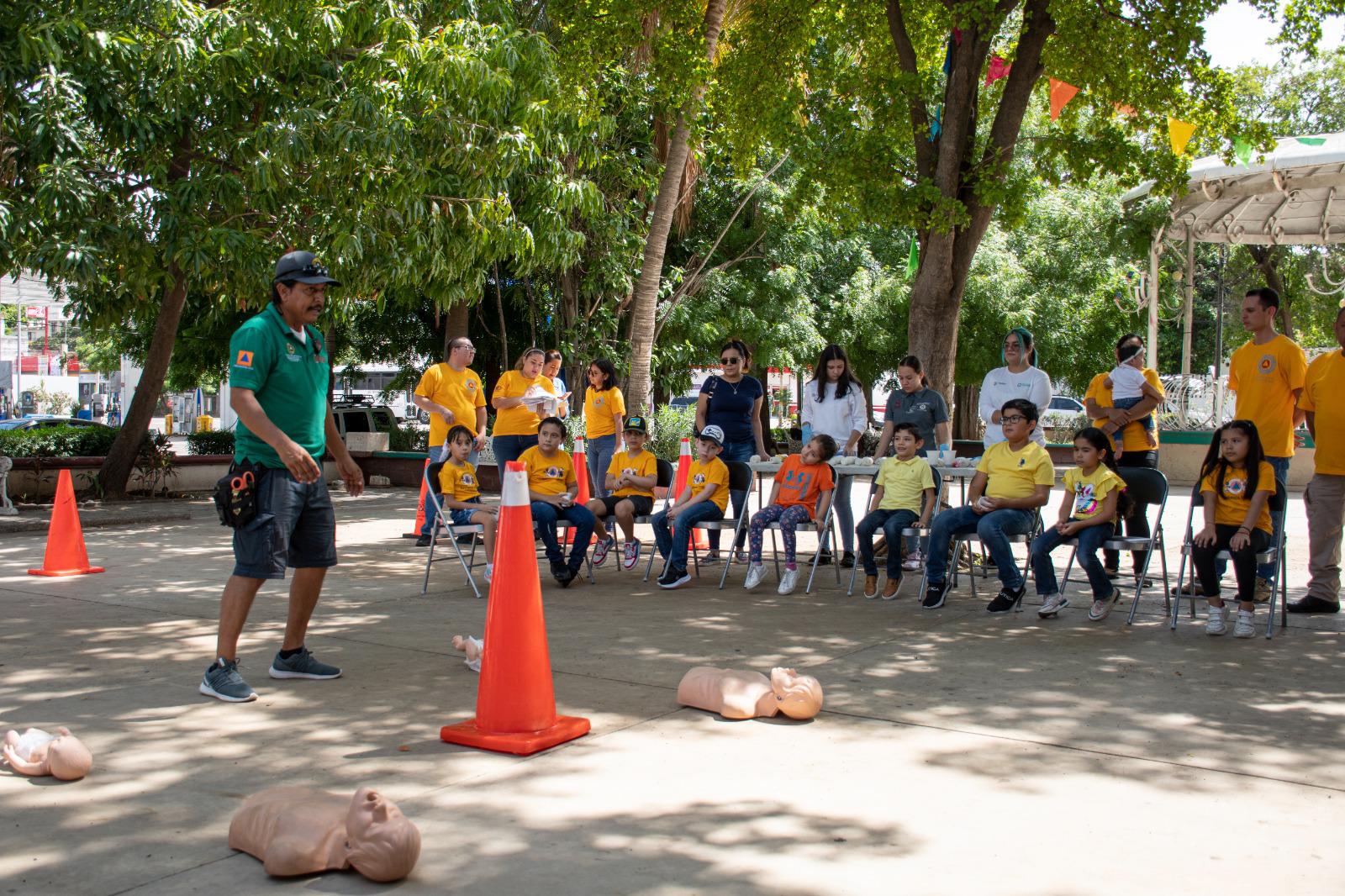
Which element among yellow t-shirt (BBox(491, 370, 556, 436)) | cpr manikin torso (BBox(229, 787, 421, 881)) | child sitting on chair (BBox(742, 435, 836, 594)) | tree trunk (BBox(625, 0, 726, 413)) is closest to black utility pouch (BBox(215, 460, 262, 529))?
cpr manikin torso (BBox(229, 787, 421, 881))

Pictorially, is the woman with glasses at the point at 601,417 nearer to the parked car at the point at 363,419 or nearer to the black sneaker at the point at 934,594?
the black sneaker at the point at 934,594

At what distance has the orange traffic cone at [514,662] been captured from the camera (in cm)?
460

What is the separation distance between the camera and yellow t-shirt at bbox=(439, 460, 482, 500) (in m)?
8.62

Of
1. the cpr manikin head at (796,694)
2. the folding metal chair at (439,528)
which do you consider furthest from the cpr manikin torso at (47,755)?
the folding metal chair at (439,528)

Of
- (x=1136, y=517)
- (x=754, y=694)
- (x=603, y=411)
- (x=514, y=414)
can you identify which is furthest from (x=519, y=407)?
(x=754, y=694)

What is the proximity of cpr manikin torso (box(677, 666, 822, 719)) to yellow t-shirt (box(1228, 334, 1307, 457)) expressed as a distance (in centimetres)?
427

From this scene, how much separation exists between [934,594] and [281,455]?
15.0 ft

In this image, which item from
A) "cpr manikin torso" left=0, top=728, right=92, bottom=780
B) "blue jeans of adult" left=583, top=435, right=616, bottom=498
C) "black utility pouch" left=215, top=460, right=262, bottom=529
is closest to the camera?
"cpr manikin torso" left=0, top=728, right=92, bottom=780

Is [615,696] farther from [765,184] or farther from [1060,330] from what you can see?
[1060,330]

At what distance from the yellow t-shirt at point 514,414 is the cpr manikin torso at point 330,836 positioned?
6.79 m

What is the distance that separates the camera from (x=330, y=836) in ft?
11.1

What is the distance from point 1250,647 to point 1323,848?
10.8 feet

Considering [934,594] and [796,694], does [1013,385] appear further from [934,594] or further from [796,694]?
[796,694]

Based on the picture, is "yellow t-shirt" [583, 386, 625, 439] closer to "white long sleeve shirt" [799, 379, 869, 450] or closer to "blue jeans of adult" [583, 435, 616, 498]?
"blue jeans of adult" [583, 435, 616, 498]
